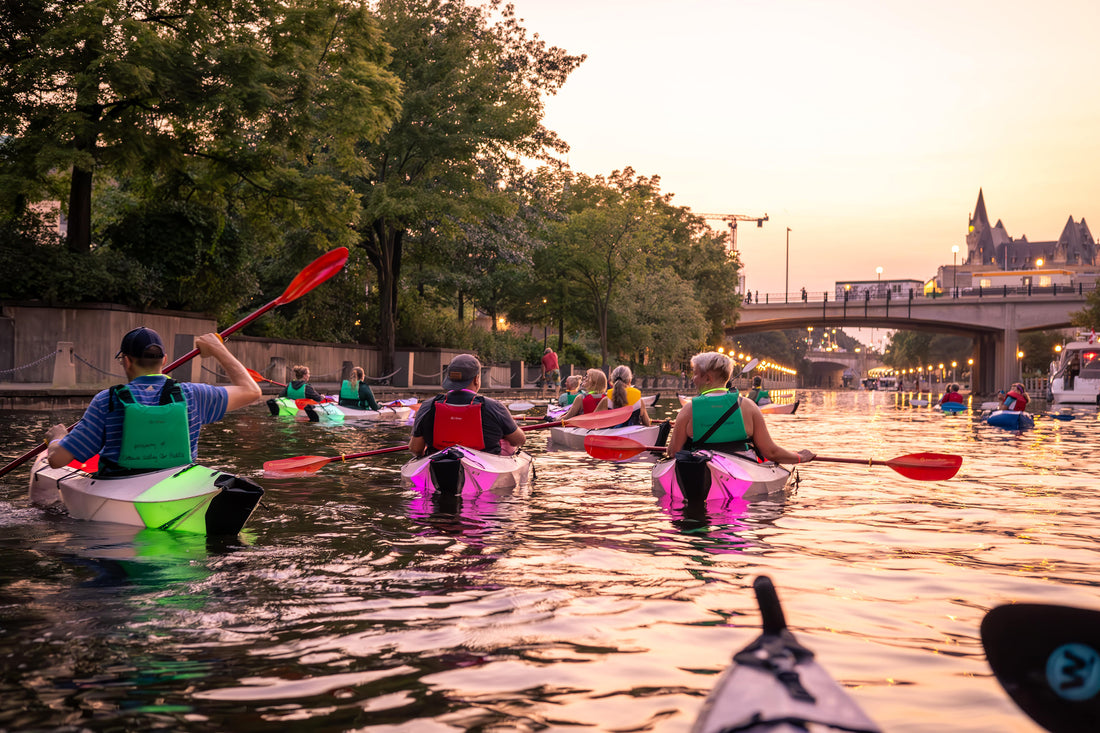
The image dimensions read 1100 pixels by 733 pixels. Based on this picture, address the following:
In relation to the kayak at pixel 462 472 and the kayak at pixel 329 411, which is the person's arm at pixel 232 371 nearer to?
the kayak at pixel 462 472

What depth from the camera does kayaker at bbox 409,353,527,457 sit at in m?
9.55

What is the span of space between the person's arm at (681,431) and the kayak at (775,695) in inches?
262

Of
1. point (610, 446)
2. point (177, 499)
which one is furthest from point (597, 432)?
point (177, 499)

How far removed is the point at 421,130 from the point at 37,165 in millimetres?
15634

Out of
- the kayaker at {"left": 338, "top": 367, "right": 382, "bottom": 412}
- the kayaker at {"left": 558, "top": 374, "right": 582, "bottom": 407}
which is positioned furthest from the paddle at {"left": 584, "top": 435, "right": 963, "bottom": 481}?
the kayaker at {"left": 338, "top": 367, "right": 382, "bottom": 412}

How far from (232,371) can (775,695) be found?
493 cm

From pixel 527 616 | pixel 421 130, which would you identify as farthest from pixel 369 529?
pixel 421 130

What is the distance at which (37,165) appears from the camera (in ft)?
71.3

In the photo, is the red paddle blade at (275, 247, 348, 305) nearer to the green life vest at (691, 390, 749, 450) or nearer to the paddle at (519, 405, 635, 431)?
the green life vest at (691, 390, 749, 450)

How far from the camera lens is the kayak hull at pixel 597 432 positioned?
42.3 ft

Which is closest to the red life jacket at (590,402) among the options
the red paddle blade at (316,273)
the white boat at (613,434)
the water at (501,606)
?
the white boat at (613,434)

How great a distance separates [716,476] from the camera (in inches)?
360

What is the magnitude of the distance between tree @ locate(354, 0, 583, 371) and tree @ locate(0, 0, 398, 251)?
21.8 feet

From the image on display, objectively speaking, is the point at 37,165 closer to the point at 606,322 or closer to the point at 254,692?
the point at 254,692
